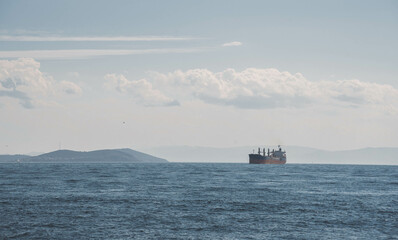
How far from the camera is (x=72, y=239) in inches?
1198

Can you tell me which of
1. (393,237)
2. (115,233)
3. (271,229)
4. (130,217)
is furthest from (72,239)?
(393,237)

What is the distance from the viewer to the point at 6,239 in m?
30.1

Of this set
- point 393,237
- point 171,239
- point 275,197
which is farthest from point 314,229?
point 275,197

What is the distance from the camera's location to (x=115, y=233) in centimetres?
3241

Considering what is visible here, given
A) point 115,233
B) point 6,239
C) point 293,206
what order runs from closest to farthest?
point 6,239, point 115,233, point 293,206

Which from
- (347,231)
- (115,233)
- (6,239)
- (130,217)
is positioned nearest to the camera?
(6,239)

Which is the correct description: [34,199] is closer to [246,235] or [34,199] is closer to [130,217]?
[130,217]

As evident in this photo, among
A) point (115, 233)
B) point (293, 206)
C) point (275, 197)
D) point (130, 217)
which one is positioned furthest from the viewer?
point (275, 197)

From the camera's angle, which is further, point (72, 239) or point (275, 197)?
point (275, 197)

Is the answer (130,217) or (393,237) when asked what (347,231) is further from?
(130,217)

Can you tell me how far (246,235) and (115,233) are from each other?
9.78 metres

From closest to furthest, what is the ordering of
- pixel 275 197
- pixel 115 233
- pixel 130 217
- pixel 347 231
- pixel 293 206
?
1. pixel 115 233
2. pixel 347 231
3. pixel 130 217
4. pixel 293 206
5. pixel 275 197

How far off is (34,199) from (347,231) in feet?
116

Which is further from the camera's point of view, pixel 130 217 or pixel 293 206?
pixel 293 206
